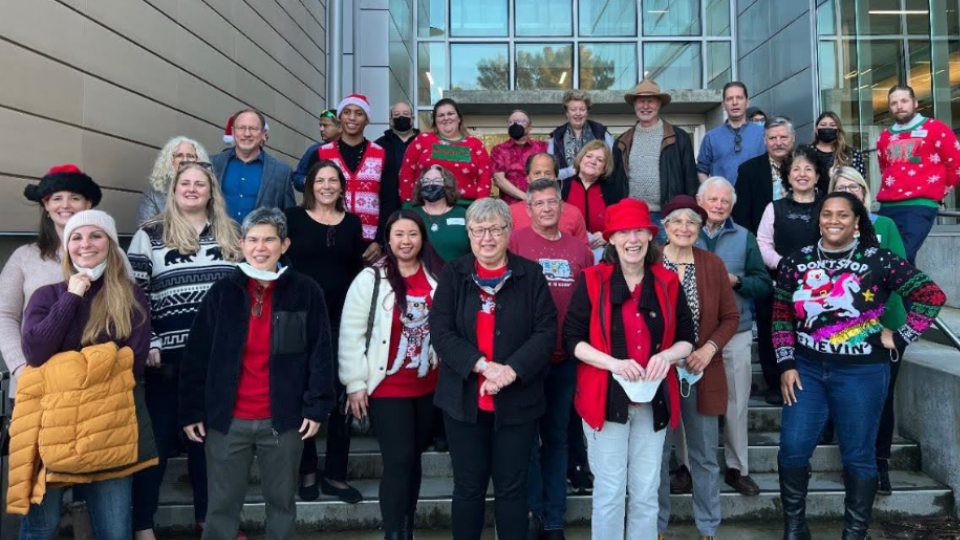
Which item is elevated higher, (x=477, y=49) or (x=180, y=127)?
(x=477, y=49)

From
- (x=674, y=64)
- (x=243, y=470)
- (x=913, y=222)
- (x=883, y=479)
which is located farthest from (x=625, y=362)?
(x=674, y=64)

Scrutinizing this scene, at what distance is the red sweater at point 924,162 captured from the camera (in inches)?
202

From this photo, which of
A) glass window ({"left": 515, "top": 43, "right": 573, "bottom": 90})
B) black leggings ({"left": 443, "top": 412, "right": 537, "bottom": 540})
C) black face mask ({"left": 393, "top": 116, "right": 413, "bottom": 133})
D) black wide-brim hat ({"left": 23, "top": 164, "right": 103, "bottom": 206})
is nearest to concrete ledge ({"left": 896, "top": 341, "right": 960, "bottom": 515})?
black leggings ({"left": 443, "top": 412, "right": 537, "bottom": 540})

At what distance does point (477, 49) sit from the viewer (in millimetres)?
11453

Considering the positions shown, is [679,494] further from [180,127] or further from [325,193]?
[180,127]

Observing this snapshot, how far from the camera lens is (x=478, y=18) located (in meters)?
11.5

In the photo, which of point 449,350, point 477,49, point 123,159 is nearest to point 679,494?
point 449,350

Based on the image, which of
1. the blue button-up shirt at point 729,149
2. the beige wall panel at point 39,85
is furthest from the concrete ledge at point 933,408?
the beige wall panel at point 39,85

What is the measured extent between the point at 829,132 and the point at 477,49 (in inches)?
297

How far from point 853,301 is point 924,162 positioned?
2.59 meters

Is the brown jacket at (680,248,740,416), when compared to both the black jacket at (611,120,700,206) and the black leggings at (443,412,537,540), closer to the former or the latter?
the black leggings at (443,412,537,540)

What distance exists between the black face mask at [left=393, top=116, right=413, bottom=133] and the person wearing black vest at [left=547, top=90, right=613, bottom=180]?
1.25 metres

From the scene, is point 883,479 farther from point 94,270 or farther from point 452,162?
point 94,270

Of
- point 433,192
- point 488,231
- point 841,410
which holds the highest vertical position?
point 433,192
